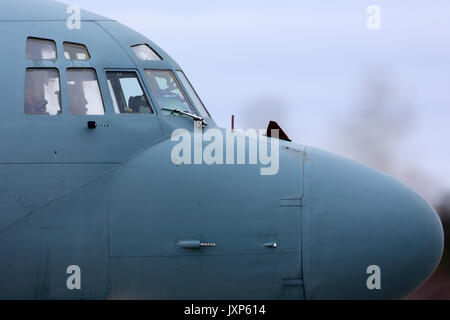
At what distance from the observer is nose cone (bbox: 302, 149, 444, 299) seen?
11844mm

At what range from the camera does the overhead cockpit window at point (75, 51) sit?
12570 mm

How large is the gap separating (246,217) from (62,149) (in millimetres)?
Result: 2417

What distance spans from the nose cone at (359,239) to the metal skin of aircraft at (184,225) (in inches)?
0.5

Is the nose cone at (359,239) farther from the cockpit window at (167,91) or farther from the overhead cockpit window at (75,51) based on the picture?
the overhead cockpit window at (75,51)

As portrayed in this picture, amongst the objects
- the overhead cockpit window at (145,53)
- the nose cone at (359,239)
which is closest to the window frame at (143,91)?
the overhead cockpit window at (145,53)

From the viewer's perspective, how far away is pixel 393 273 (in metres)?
12.0

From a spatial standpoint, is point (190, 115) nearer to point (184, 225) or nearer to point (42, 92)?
point (184, 225)

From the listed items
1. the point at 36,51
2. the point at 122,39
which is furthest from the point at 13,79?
the point at 122,39

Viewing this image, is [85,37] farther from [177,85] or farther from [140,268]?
[140,268]

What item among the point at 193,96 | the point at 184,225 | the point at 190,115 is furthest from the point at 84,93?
the point at 184,225

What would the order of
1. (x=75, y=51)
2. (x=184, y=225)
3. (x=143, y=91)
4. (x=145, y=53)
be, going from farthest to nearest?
(x=145, y=53) → (x=143, y=91) → (x=75, y=51) → (x=184, y=225)

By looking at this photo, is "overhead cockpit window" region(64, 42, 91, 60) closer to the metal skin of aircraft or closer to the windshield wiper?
the metal skin of aircraft

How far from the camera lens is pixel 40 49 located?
12.5 m

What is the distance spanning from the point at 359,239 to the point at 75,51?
430 cm
